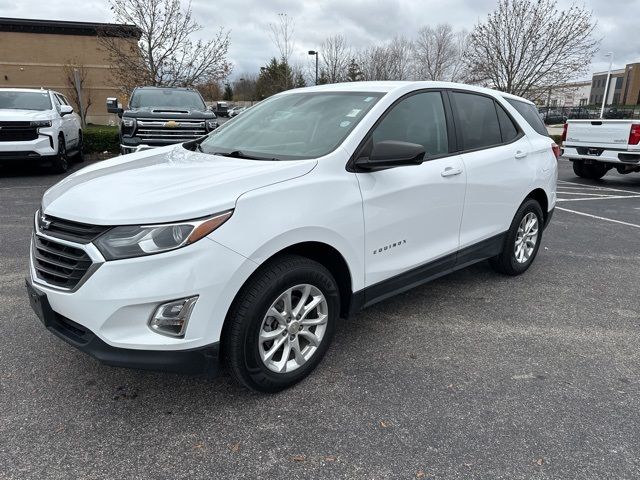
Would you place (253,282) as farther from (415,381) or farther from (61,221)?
(415,381)

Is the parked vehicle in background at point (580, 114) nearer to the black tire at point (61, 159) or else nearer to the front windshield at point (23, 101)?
the black tire at point (61, 159)

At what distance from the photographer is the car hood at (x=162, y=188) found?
7.47 feet

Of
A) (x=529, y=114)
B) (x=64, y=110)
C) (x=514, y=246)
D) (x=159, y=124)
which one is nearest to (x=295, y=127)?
(x=514, y=246)

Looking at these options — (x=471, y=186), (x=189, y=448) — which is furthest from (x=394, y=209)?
(x=189, y=448)

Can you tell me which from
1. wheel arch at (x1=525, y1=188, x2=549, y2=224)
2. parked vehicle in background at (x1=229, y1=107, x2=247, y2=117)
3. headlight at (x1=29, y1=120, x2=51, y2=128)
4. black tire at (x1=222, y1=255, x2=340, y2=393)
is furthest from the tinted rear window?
headlight at (x1=29, y1=120, x2=51, y2=128)

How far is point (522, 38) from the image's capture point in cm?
2277

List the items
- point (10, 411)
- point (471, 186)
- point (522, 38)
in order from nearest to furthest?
point (10, 411) < point (471, 186) < point (522, 38)

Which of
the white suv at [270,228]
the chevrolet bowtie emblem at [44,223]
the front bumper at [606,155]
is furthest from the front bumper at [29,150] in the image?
the front bumper at [606,155]

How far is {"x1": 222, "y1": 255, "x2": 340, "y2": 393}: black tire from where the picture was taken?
2426 mm

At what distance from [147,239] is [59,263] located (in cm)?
55

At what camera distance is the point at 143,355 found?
227 centimetres

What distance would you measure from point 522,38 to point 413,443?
24.6 metres

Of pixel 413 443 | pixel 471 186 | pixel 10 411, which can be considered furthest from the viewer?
pixel 471 186

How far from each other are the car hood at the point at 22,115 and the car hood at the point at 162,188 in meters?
7.78
